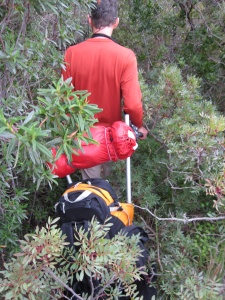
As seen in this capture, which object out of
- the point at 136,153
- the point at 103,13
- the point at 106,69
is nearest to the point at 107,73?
the point at 106,69

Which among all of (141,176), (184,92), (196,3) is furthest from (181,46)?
(141,176)

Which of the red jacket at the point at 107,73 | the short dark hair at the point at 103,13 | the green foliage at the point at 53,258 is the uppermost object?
the short dark hair at the point at 103,13

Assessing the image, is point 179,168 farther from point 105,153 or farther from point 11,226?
point 11,226

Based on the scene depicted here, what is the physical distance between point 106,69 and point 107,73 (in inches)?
1.3

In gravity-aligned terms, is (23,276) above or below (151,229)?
above

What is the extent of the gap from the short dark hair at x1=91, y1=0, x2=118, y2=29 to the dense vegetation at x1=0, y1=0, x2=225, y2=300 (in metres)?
0.16

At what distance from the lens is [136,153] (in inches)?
141

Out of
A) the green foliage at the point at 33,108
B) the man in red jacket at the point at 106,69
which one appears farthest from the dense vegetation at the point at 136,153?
the man in red jacket at the point at 106,69

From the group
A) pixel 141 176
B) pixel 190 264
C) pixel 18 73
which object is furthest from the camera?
pixel 141 176

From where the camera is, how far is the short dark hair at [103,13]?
3109mm

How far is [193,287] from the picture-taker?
79.5 inches

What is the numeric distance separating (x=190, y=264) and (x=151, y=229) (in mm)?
436

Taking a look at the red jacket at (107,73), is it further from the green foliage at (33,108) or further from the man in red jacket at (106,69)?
the green foliage at (33,108)

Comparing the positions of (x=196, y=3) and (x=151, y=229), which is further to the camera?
(x=196, y=3)
